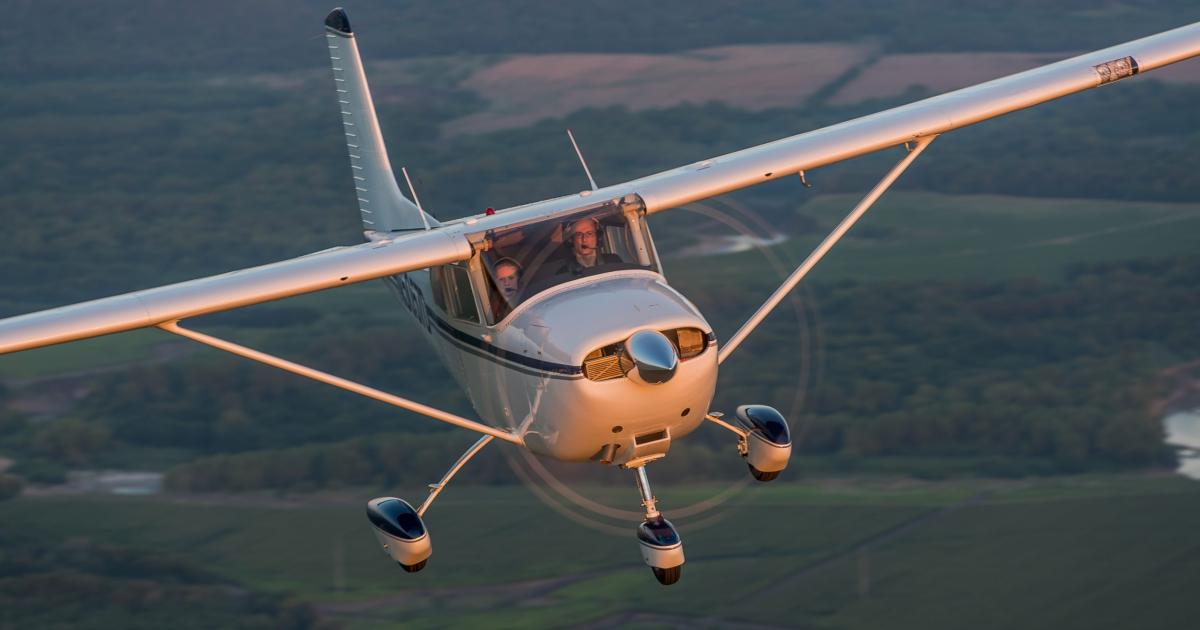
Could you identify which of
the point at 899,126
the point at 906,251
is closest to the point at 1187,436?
the point at 906,251

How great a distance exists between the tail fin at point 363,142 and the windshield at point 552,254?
5.66 metres

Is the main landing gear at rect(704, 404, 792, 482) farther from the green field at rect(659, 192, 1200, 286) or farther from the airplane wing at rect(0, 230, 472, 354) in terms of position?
the green field at rect(659, 192, 1200, 286)

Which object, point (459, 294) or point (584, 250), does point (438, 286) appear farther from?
point (584, 250)

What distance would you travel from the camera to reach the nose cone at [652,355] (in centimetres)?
1360

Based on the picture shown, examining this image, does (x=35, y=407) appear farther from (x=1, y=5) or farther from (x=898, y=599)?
(x=1, y=5)

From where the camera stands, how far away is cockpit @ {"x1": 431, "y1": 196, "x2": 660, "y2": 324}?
50.1 ft

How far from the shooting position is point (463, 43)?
446 feet

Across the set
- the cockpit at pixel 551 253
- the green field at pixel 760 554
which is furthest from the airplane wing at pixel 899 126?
the green field at pixel 760 554

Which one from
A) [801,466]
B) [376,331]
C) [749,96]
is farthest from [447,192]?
[801,466]

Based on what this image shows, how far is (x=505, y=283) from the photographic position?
15.4 m

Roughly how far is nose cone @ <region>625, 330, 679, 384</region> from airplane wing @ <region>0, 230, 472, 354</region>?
2.50m

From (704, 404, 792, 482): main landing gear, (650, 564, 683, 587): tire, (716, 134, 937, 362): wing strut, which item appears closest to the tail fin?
(716, 134, 937, 362): wing strut

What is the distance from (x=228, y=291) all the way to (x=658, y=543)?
484 cm

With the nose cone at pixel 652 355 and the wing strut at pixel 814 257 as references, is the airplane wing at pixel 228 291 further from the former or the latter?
the wing strut at pixel 814 257
